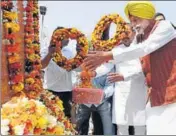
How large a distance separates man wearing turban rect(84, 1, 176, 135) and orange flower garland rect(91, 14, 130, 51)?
3.23 feet

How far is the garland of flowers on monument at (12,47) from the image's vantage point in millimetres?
3480

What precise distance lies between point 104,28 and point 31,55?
4.71 feet

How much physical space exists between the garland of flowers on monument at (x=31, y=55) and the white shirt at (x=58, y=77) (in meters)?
1.30

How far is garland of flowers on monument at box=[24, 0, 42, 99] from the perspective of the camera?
3.76 metres

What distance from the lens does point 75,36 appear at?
4828mm

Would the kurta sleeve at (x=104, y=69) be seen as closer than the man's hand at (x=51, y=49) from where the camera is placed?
No

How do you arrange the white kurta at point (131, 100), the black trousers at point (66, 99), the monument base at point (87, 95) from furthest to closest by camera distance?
the black trousers at point (66, 99) < the monument base at point (87, 95) < the white kurta at point (131, 100)

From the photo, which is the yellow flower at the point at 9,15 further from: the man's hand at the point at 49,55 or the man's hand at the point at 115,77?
the man's hand at the point at 49,55

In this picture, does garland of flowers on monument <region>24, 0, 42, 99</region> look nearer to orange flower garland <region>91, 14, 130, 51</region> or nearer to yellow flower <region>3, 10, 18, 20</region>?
yellow flower <region>3, 10, 18, 20</region>

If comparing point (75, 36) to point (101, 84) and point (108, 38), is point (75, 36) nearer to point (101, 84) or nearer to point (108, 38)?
point (108, 38)

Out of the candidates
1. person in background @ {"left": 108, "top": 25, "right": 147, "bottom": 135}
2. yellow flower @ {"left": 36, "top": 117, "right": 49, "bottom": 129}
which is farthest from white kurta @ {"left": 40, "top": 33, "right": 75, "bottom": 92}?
yellow flower @ {"left": 36, "top": 117, "right": 49, "bottom": 129}

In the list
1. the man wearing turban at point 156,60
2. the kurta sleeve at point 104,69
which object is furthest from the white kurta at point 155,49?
the kurta sleeve at point 104,69

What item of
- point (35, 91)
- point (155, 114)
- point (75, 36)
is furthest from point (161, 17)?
point (35, 91)

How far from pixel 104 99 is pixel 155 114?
165cm
